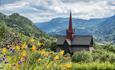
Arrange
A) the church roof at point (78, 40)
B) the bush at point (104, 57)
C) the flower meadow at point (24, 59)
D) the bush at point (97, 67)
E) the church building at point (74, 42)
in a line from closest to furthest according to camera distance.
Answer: the flower meadow at point (24, 59)
the bush at point (97, 67)
the bush at point (104, 57)
the church building at point (74, 42)
the church roof at point (78, 40)

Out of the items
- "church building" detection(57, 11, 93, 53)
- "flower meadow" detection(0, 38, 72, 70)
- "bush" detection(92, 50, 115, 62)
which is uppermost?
"flower meadow" detection(0, 38, 72, 70)

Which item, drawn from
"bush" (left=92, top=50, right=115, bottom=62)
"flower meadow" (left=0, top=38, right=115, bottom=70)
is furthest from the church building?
"flower meadow" (left=0, top=38, right=115, bottom=70)

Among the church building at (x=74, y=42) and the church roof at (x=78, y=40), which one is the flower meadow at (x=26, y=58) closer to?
the church building at (x=74, y=42)

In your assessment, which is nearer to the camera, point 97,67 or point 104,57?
point 97,67

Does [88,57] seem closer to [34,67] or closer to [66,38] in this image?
[34,67]

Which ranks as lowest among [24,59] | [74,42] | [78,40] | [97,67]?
[74,42]

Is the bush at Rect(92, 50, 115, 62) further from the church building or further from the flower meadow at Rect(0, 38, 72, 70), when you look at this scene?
the church building

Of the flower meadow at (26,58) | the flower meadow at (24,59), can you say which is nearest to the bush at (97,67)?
the flower meadow at (26,58)

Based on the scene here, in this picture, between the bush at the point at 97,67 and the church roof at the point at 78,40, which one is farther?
the church roof at the point at 78,40

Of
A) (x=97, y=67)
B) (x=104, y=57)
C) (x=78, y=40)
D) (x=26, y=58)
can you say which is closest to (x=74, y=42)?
(x=78, y=40)

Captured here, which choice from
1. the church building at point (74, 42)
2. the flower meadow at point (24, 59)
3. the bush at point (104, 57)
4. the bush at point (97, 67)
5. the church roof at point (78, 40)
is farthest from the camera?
the church roof at point (78, 40)

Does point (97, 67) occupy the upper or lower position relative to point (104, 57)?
upper

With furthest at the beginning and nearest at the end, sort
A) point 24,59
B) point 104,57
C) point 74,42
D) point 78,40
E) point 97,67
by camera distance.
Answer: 1. point 78,40
2. point 74,42
3. point 104,57
4. point 97,67
5. point 24,59

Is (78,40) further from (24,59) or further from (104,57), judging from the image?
(24,59)
